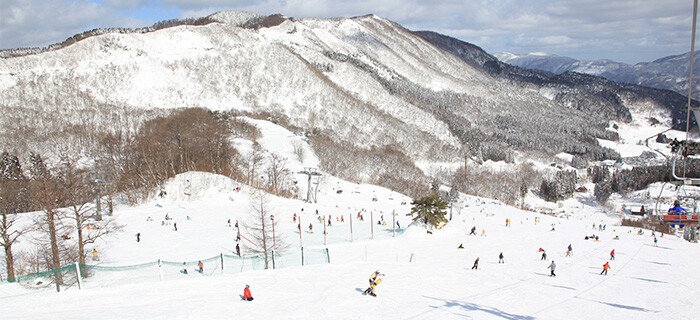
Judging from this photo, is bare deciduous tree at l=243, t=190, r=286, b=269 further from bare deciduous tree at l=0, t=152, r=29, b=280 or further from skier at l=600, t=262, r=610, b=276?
skier at l=600, t=262, r=610, b=276

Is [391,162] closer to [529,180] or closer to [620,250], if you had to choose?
[529,180]

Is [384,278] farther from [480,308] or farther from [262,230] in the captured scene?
[262,230]

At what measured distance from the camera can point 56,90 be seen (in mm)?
146875

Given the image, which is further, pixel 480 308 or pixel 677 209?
pixel 677 209

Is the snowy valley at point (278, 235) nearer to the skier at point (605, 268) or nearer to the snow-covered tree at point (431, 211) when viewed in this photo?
the skier at point (605, 268)

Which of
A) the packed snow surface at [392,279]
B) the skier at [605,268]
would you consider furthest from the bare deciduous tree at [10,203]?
the skier at [605,268]

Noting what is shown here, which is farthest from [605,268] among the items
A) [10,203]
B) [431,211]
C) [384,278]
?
[10,203]

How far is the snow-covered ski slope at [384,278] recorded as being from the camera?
19625 millimetres

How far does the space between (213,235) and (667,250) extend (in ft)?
138

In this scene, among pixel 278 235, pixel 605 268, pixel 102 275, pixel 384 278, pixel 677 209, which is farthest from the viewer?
pixel 278 235

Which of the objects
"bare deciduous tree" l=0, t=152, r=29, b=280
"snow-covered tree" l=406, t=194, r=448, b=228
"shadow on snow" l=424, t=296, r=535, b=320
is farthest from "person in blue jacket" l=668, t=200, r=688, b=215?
"bare deciduous tree" l=0, t=152, r=29, b=280

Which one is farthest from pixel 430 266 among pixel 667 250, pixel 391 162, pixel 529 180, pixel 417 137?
pixel 417 137

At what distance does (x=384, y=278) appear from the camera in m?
26.0

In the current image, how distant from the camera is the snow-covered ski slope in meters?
19.6
